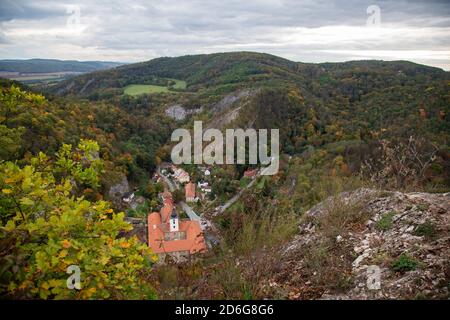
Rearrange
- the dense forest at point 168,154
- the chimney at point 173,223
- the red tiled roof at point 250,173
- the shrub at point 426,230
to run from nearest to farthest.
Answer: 1. the dense forest at point 168,154
2. the shrub at point 426,230
3. the chimney at point 173,223
4. the red tiled roof at point 250,173

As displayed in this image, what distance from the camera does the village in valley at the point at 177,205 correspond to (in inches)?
741

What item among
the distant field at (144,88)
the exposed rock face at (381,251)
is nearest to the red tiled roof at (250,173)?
the exposed rock face at (381,251)

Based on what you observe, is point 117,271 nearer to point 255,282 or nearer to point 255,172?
point 255,282

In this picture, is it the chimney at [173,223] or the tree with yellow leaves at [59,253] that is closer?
the tree with yellow leaves at [59,253]

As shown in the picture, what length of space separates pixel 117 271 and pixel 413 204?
4632 millimetres

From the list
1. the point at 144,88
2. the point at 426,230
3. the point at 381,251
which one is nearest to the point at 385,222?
the point at 426,230

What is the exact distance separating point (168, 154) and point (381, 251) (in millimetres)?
53255

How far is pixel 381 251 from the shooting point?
418 centimetres

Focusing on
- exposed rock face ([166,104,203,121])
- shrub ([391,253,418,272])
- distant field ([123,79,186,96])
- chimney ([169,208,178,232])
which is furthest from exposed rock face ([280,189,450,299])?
distant field ([123,79,186,96])

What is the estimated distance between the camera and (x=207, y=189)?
41438 millimetres

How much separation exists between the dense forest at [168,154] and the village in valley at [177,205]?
1.79m

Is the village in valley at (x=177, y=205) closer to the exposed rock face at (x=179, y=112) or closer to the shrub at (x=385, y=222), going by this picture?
the shrub at (x=385, y=222)
